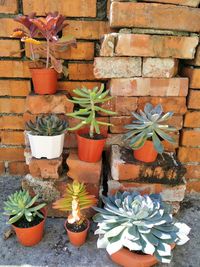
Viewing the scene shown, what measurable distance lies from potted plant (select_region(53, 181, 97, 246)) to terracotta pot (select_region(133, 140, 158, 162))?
32 cm

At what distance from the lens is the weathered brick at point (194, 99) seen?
59.4 inches

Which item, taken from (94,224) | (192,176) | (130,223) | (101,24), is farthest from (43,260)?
(101,24)

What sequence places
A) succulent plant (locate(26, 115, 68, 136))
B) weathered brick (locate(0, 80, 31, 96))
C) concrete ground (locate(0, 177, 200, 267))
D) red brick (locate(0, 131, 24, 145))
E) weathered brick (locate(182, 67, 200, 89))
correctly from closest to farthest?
concrete ground (locate(0, 177, 200, 267)) < succulent plant (locate(26, 115, 68, 136)) < weathered brick (locate(182, 67, 200, 89)) < weathered brick (locate(0, 80, 31, 96)) < red brick (locate(0, 131, 24, 145))

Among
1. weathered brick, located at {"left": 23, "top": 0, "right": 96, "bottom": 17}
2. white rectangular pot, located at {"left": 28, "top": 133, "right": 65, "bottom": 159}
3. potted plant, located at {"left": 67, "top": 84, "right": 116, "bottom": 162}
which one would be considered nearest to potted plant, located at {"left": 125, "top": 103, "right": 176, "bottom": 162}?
potted plant, located at {"left": 67, "top": 84, "right": 116, "bottom": 162}

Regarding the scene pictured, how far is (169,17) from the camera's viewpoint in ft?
4.38

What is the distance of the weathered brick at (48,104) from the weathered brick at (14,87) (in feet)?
0.66

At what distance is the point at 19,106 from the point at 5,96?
98 millimetres

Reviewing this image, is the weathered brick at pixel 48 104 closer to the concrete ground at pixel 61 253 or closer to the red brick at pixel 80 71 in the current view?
the red brick at pixel 80 71

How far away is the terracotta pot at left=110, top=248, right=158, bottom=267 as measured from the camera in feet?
3.85

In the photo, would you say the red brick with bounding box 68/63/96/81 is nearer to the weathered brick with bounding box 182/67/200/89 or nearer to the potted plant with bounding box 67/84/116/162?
the potted plant with bounding box 67/84/116/162

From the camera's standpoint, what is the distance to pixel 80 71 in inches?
61.4

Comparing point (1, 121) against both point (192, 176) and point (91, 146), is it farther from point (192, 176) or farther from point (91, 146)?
point (192, 176)

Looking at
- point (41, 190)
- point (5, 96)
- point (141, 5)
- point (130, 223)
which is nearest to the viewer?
point (130, 223)

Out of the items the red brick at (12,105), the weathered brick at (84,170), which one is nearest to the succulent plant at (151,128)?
the weathered brick at (84,170)
